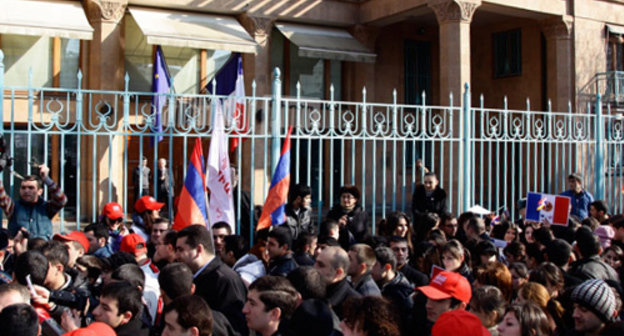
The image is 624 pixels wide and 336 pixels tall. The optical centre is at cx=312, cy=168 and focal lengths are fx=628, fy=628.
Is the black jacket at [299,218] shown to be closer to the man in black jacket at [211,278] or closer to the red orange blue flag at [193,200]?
the red orange blue flag at [193,200]

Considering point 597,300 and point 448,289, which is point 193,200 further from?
point 597,300

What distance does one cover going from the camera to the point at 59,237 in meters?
5.75

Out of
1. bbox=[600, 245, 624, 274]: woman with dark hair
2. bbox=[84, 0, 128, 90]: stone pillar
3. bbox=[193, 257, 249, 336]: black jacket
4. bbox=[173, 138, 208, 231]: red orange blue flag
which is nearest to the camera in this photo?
bbox=[193, 257, 249, 336]: black jacket

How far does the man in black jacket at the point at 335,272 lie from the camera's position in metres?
4.42

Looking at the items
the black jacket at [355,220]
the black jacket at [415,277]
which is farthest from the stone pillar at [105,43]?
the black jacket at [415,277]

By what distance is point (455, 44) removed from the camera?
1405cm

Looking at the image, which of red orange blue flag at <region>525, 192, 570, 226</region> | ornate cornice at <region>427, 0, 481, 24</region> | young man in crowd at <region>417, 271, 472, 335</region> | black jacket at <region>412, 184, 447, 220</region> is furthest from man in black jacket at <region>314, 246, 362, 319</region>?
ornate cornice at <region>427, 0, 481, 24</region>

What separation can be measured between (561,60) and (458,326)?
48.2ft

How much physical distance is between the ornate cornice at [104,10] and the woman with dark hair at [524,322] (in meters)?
11.5

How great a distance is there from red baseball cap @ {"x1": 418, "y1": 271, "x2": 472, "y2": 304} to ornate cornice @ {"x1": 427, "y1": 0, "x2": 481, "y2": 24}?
10.8m

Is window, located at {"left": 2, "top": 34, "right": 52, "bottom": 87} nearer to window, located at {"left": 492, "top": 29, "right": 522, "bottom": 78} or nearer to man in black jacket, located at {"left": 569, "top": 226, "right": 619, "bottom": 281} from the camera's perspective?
man in black jacket, located at {"left": 569, "top": 226, "right": 619, "bottom": 281}

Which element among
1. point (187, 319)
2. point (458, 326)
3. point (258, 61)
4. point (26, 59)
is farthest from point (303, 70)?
point (458, 326)

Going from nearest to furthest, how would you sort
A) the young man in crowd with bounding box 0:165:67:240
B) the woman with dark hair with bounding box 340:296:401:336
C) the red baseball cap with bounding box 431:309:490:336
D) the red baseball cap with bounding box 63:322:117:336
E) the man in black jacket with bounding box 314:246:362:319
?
the red baseball cap with bounding box 63:322:117:336
the red baseball cap with bounding box 431:309:490:336
the woman with dark hair with bounding box 340:296:401:336
the man in black jacket with bounding box 314:246:362:319
the young man in crowd with bounding box 0:165:67:240

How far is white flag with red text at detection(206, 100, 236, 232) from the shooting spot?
684 cm
